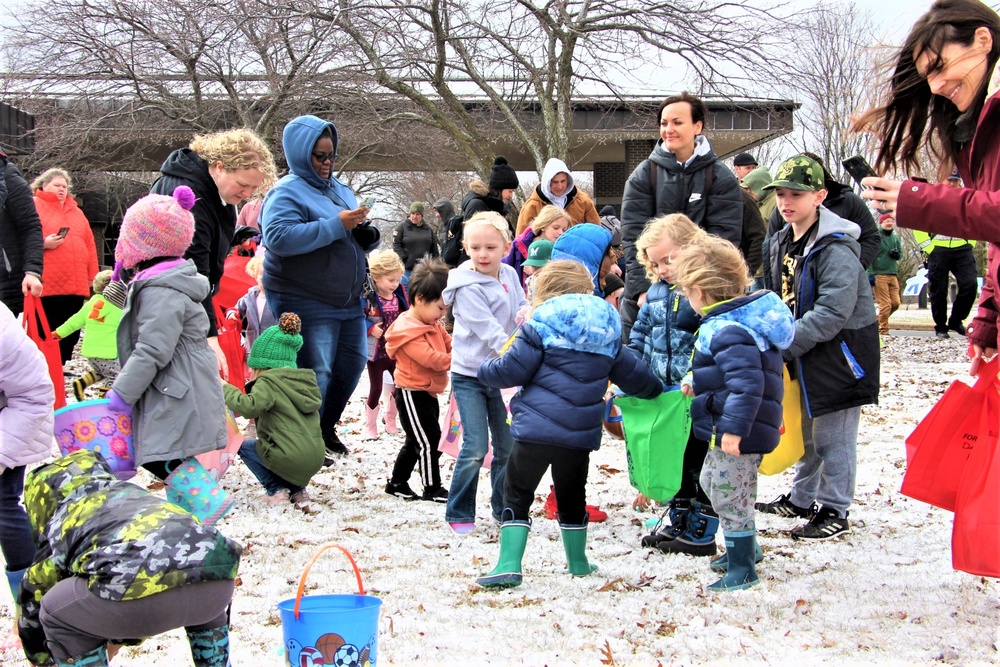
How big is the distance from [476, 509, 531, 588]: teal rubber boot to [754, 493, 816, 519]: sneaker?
1.78m

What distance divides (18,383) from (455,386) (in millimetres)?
2277

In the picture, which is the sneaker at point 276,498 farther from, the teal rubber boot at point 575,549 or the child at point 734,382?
the child at point 734,382

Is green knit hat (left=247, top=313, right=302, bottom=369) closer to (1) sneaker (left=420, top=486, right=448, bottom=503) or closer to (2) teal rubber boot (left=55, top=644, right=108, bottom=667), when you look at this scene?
(1) sneaker (left=420, top=486, right=448, bottom=503)

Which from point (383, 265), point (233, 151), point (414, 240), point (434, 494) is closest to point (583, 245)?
point (434, 494)

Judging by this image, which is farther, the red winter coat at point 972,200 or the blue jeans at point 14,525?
the blue jeans at point 14,525

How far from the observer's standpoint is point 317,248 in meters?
5.61

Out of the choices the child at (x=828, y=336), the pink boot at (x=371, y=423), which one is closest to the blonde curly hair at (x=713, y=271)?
the child at (x=828, y=336)

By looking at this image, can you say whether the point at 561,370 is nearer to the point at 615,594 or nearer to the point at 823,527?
the point at 615,594

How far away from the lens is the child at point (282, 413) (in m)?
5.62

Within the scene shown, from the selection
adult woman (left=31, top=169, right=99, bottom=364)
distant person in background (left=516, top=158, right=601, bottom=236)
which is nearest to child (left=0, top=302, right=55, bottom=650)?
distant person in background (left=516, top=158, right=601, bottom=236)

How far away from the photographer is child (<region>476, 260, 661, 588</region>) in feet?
13.9

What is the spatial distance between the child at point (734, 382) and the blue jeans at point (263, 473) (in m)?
2.61

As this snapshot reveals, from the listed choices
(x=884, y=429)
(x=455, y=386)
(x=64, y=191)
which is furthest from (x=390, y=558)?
(x=64, y=191)

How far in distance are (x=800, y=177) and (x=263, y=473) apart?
3.39m
